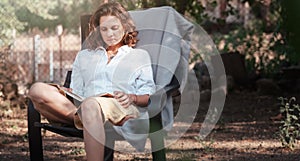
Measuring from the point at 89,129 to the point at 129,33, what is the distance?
628 millimetres

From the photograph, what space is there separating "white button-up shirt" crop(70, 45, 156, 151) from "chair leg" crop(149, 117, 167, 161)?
43 millimetres

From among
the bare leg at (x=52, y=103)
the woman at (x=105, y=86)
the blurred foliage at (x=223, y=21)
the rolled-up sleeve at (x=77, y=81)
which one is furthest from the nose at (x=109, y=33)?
the blurred foliage at (x=223, y=21)

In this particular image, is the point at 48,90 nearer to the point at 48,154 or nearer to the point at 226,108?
the point at 48,154

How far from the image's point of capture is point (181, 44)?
10.3ft

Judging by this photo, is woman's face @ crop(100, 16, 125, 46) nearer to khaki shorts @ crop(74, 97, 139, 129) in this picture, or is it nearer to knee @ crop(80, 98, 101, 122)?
khaki shorts @ crop(74, 97, 139, 129)

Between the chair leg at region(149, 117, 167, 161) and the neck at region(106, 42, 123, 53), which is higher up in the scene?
the neck at region(106, 42, 123, 53)

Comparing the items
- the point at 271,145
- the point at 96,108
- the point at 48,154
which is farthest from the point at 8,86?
the point at 96,108

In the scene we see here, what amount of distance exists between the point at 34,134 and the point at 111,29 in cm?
57

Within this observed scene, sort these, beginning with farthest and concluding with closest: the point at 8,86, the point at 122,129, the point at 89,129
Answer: the point at 8,86 → the point at 122,129 → the point at 89,129

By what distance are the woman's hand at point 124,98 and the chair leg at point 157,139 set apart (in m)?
0.13

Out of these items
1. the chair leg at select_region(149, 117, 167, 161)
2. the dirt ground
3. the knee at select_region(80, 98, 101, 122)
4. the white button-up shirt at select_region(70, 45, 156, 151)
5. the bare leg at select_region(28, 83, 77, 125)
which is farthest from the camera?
the dirt ground

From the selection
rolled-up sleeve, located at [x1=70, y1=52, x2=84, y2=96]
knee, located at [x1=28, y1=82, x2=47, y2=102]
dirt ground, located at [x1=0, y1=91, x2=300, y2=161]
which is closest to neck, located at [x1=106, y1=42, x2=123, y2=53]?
rolled-up sleeve, located at [x1=70, y1=52, x2=84, y2=96]

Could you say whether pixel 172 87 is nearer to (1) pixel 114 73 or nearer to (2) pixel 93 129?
(1) pixel 114 73

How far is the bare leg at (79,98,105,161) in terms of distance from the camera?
8.04ft
